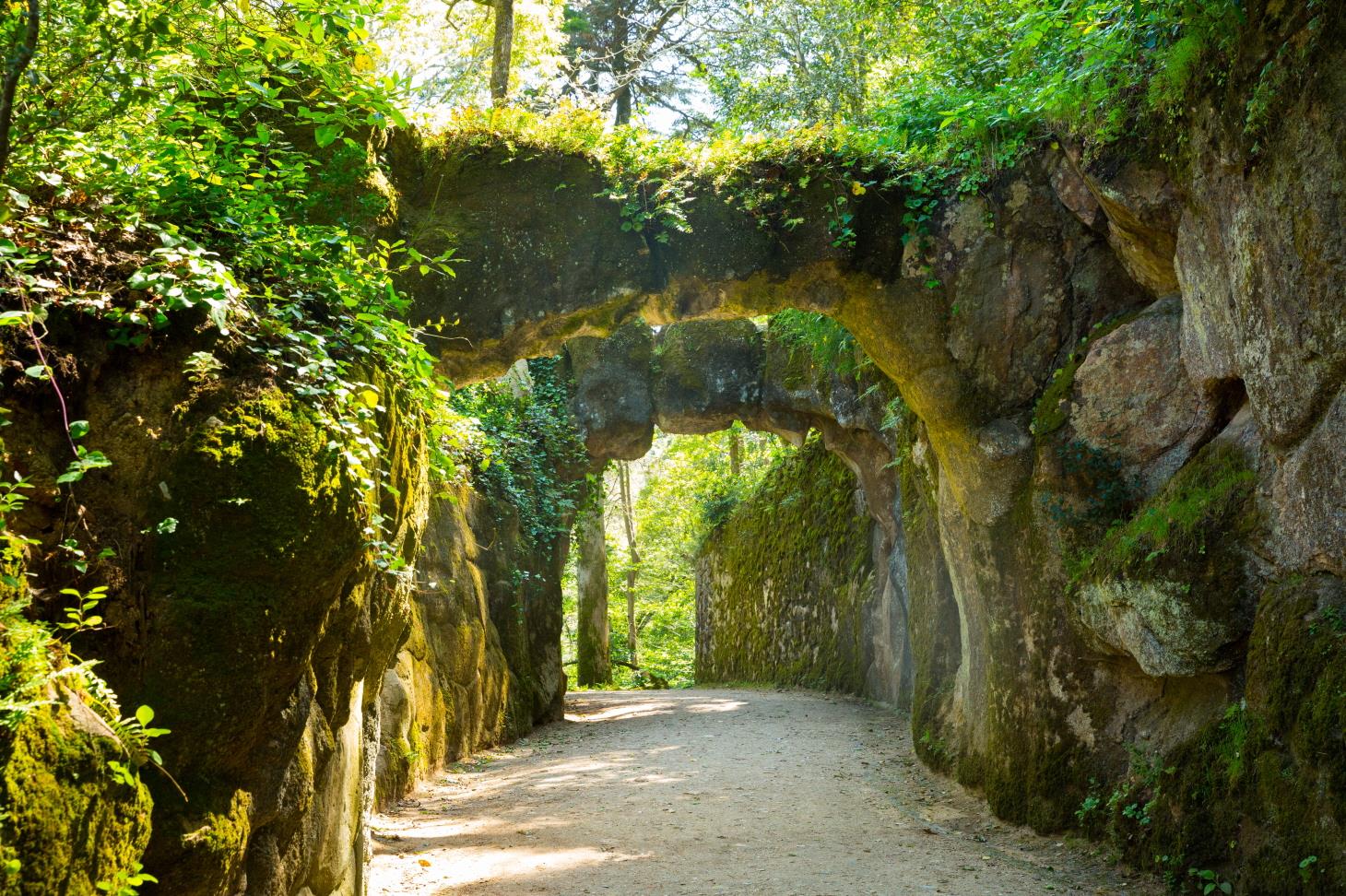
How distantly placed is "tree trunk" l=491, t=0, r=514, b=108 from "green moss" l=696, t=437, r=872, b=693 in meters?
8.14

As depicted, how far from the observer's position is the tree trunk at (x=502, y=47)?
9945mm

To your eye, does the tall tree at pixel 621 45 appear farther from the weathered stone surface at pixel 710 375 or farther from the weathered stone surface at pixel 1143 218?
the weathered stone surface at pixel 1143 218

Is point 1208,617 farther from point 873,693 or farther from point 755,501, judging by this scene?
point 755,501

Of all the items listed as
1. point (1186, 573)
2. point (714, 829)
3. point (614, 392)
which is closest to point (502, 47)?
point (614, 392)

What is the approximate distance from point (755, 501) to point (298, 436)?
15790 mm

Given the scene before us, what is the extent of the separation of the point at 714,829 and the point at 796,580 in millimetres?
10160

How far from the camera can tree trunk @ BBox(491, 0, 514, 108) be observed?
9.95m

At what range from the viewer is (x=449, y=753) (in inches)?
341

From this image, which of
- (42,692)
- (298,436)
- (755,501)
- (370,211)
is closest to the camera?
(42,692)

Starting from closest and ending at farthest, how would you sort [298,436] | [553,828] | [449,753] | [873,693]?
[298,436] < [553,828] < [449,753] < [873,693]

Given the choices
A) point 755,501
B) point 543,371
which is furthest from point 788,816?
point 755,501

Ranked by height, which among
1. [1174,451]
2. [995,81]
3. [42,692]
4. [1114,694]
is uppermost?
[995,81]

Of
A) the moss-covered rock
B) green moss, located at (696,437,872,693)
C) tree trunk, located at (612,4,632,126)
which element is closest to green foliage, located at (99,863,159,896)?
the moss-covered rock

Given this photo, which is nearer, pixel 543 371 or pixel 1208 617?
pixel 1208 617
